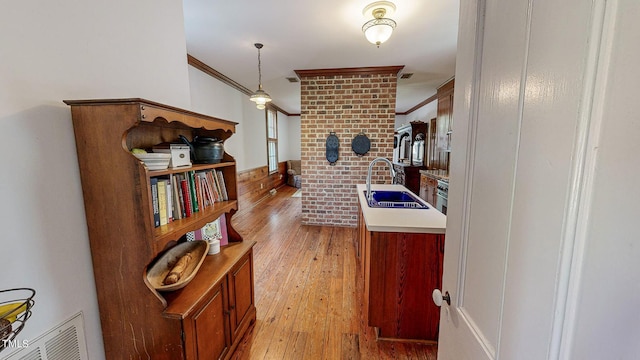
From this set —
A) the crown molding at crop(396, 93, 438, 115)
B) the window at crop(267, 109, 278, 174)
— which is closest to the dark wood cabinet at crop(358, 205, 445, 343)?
the crown molding at crop(396, 93, 438, 115)

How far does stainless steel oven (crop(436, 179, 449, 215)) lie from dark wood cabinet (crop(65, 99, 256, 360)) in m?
3.26

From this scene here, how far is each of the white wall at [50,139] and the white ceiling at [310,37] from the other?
1.29 metres

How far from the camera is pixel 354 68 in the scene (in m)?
3.81

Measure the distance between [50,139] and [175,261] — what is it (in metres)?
0.82

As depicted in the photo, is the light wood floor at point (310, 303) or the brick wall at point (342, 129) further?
the brick wall at point (342, 129)

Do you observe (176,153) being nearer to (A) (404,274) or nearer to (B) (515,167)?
(B) (515,167)

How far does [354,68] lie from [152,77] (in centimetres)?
302

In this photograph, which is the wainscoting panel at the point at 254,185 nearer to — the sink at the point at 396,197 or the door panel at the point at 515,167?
the sink at the point at 396,197

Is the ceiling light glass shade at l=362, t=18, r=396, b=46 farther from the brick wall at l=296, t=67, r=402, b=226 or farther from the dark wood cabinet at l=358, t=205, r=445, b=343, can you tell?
the dark wood cabinet at l=358, t=205, r=445, b=343

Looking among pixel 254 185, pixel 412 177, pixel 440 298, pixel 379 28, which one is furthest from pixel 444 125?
pixel 440 298

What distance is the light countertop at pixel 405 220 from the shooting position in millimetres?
1609

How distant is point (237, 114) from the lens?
4.93 meters

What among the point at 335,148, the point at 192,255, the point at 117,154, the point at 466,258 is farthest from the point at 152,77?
the point at 335,148

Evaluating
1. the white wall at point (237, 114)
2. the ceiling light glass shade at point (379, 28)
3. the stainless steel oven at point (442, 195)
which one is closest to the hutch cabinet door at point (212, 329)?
the ceiling light glass shade at point (379, 28)
